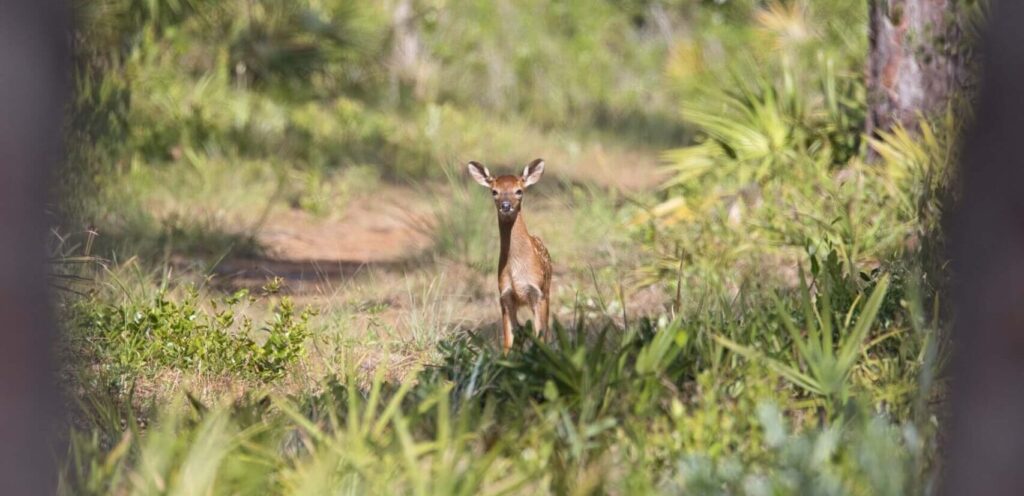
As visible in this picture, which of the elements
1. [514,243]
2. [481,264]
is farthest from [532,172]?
[481,264]

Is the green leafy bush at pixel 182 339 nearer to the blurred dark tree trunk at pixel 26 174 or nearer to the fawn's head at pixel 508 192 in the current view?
the fawn's head at pixel 508 192

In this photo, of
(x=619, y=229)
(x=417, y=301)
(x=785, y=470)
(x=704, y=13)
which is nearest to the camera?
(x=785, y=470)

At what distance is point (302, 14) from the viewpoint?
16.2 meters

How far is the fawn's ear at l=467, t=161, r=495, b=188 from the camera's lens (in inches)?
286

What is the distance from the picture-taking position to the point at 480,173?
24.0 feet

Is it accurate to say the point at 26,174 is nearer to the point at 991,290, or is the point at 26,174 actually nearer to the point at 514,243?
the point at 991,290

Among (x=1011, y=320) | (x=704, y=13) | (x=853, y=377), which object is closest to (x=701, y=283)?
(x=853, y=377)

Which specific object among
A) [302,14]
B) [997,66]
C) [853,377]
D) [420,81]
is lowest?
[420,81]

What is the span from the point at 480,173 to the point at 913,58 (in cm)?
448

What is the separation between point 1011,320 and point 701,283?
18.4 feet

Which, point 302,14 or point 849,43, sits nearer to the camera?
point 849,43

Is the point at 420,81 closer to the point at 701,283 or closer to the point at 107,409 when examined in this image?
the point at 701,283

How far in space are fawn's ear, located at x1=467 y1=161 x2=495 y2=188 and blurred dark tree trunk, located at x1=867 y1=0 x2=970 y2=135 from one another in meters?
4.23

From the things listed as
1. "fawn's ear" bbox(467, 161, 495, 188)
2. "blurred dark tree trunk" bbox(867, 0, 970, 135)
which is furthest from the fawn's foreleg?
"blurred dark tree trunk" bbox(867, 0, 970, 135)
